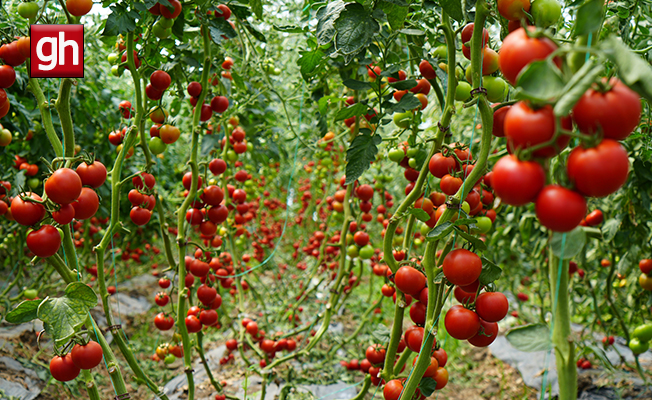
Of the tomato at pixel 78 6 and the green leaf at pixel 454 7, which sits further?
the tomato at pixel 78 6

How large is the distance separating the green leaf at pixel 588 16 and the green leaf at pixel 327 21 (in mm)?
450

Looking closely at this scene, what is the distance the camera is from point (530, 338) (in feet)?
1.71

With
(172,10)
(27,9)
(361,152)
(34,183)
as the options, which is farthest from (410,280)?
(34,183)

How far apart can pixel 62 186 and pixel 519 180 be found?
0.75m

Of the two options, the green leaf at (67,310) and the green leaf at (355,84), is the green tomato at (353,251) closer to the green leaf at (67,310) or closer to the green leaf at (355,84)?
the green leaf at (355,84)

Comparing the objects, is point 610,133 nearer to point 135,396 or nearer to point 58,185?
point 58,185

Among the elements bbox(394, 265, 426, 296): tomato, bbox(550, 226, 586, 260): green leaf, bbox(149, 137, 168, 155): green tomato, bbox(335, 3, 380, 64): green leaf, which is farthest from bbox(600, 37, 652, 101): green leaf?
bbox(149, 137, 168, 155): green tomato

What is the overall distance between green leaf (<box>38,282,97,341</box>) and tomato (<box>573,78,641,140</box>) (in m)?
0.80

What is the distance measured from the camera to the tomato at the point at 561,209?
14.5 inches

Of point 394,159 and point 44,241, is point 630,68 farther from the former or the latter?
point 44,241

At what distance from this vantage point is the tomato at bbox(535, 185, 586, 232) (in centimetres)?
37

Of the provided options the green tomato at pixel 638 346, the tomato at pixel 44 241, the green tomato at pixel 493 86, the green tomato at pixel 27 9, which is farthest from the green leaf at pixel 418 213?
the green tomato at pixel 638 346

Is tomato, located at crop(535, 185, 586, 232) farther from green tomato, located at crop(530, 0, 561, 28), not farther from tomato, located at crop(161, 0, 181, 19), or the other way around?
tomato, located at crop(161, 0, 181, 19)

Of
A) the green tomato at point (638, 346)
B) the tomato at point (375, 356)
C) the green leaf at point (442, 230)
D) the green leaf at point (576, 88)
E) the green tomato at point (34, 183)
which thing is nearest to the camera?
the green leaf at point (576, 88)
